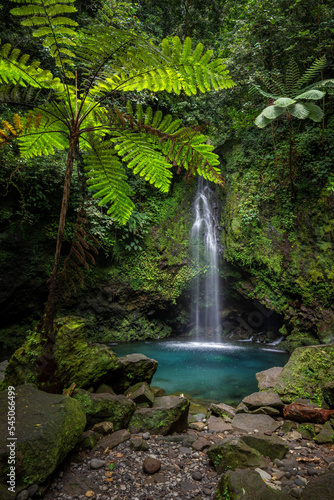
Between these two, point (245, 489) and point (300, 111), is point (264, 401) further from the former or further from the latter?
point (300, 111)

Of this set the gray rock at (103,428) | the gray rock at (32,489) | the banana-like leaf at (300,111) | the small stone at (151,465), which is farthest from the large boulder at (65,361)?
the banana-like leaf at (300,111)

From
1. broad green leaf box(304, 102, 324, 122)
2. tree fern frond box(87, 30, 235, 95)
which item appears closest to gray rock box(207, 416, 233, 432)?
tree fern frond box(87, 30, 235, 95)

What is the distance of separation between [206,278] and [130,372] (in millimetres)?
7083

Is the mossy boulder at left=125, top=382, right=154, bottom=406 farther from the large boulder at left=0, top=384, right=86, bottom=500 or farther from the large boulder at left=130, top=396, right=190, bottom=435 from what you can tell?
the large boulder at left=0, top=384, right=86, bottom=500

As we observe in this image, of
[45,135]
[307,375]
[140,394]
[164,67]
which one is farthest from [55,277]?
[307,375]

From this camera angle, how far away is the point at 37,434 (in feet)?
5.69

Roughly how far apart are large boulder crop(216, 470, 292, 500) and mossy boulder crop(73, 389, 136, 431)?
1313 millimetres

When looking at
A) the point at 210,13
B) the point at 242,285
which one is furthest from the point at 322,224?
the point at 210,13

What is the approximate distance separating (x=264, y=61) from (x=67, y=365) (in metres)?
→ 10.9

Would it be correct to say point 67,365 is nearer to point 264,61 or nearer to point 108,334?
point 108,334

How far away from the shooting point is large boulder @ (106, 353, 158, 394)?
11.5 ft

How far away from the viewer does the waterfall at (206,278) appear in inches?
405

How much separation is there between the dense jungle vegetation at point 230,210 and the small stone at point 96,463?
3892 mm

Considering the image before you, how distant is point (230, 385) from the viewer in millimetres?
5340
